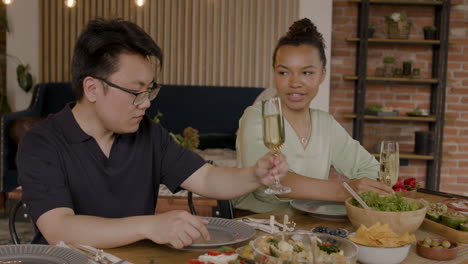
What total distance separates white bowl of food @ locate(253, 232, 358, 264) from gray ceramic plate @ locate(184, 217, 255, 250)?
210 mm

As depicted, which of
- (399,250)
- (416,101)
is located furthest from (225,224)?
(416,101)

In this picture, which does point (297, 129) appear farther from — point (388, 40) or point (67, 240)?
point (388, 40)

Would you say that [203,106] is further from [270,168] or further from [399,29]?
[270,168]

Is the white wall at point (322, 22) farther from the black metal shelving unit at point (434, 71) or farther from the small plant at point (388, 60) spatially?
the small plant at point (388, 60)

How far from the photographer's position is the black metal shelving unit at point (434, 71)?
5.13m

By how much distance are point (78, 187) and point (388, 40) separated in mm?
4233

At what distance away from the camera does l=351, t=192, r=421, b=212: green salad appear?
4.41 feet

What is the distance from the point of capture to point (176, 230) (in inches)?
47.3

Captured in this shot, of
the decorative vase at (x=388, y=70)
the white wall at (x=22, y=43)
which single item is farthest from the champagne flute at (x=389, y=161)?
the white wall at (x=22, y=43)

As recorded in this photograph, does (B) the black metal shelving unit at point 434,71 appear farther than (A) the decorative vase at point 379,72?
No

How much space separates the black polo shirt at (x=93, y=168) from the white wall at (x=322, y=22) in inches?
139

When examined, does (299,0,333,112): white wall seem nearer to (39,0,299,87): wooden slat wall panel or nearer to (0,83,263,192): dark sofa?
(39,0,299,87): wooden slat wall panel

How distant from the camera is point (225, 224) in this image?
139 centimetres

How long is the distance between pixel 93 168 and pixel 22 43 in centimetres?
461
